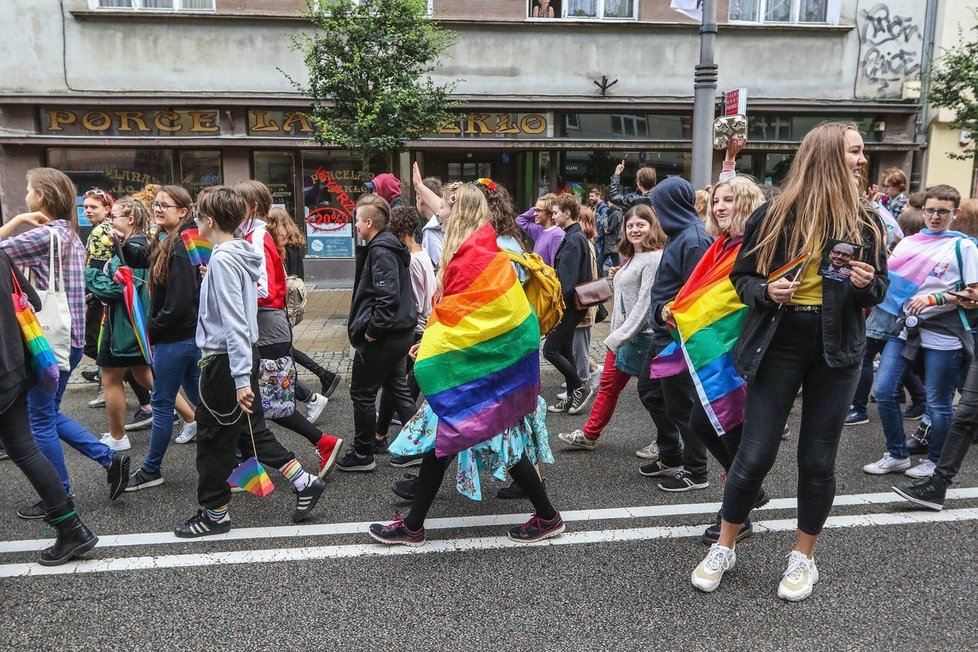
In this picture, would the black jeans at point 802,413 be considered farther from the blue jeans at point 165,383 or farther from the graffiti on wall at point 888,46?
the graffiti on wall at point 888,46

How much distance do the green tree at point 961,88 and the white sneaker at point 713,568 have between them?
1097 cm

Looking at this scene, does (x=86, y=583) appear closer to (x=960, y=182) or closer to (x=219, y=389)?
(x=219, y=389)

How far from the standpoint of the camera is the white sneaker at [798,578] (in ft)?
10.5

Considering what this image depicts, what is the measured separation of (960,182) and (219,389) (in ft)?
50.7

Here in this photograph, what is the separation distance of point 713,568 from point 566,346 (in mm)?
3055

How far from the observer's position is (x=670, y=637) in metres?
2.94

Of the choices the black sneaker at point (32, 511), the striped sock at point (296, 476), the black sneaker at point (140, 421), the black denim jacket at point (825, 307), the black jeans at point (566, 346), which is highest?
the black denim jacket at point (825, 307)

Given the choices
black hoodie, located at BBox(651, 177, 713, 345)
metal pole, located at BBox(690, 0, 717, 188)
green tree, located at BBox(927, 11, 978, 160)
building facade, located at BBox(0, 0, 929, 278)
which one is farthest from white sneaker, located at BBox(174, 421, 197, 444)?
green tree, located at BBox(927, 11, 978, 160)

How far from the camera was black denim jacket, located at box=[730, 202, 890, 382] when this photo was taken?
116 inches

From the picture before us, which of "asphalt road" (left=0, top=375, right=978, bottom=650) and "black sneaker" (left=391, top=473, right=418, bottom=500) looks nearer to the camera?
"asphalt road" (left=0, top=375, right=978, bottom=650)

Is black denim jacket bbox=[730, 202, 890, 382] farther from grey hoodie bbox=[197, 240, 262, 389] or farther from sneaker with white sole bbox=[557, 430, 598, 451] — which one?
grey hoodie bbox=[197, 240, 262, 389]

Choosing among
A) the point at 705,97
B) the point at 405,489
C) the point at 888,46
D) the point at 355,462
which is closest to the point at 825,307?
the point at 405,489

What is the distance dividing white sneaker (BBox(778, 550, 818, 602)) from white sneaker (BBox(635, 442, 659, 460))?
5.88ft

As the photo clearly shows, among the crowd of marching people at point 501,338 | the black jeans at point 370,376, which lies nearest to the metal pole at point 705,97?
the crowd of marching people at point 501,338
